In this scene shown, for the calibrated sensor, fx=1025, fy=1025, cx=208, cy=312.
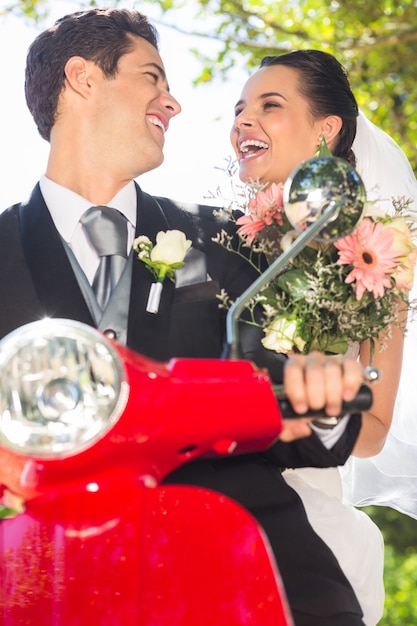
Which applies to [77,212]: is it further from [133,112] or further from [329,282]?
[329,282]

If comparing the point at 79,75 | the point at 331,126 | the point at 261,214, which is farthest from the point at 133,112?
the point at 331,126

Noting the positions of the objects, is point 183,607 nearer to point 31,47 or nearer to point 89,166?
point 89,166

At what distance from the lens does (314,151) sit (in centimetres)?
352

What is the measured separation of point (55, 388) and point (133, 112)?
1.51 meters

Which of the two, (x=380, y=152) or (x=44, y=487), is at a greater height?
(x=380, y=152)

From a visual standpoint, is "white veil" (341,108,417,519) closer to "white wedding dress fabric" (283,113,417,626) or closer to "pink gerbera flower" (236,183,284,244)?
"white wedding dress fabric" (283,113,417,626)

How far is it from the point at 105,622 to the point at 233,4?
6.16 m

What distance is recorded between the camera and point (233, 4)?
281 inches

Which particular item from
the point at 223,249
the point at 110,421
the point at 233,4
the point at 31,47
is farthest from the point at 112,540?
the point at 233,4

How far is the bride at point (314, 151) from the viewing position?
280cm

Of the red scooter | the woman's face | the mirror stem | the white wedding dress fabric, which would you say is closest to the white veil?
the white wedding dress fabric

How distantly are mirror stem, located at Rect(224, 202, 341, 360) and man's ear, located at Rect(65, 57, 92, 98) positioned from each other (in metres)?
1.36

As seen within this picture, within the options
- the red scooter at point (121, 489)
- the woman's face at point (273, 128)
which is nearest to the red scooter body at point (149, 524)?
→ the red scooter at point (121, 489)

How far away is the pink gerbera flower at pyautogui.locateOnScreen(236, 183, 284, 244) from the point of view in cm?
263
